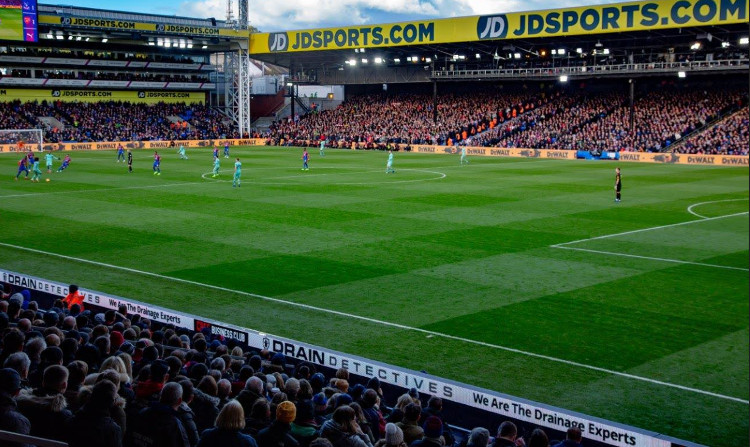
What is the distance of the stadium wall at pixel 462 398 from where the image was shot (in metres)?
10.0

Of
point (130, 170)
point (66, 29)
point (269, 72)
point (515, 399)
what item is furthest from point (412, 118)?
point (515, 399)

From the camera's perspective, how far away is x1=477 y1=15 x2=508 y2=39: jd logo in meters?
77.4

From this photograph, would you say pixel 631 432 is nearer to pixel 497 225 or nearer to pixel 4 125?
pixel 497 225

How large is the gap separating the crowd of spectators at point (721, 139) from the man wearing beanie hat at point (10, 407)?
6107 centimetres

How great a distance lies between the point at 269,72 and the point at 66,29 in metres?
63.0

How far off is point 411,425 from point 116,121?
9194cm

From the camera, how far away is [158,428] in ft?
24.2

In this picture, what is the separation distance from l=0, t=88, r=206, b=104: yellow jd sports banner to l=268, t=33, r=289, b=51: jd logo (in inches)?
699

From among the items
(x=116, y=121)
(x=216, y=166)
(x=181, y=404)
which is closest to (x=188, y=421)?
(x=181, y=404)

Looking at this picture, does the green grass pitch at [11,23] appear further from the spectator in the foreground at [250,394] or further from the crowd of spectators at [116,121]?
the spectator in the foreground at [250,394]

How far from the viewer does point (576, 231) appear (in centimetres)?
3052

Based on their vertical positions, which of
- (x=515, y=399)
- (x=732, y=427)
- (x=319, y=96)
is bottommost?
(x=732, y=427)

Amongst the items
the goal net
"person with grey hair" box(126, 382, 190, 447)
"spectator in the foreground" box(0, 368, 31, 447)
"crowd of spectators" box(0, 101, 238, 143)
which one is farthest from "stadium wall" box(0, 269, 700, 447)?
"crowd of spectators" box(0, 101, 238, 143)

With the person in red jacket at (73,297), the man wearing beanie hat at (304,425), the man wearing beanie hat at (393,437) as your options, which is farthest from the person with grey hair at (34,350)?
the person in red jacket at (73,297)
